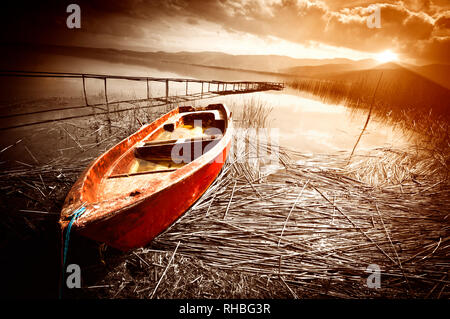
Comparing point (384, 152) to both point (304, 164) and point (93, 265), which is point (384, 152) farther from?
point (93, 265)

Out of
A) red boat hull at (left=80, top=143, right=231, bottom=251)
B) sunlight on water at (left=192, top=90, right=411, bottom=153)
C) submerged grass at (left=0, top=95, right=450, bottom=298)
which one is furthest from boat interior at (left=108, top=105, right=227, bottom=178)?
sunlight on water at (left=192, top=90, right=411, bottom=153)

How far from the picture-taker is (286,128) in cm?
800

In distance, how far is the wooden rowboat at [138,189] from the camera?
1783 millimetres

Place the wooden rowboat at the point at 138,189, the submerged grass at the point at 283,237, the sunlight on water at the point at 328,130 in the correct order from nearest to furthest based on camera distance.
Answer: the wooden rowboat at the point at 138,189 → the submerged grass at the point at 283,237 → the sunlight on water at the point at 328,130

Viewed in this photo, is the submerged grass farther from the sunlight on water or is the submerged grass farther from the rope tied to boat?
the sunlight on water

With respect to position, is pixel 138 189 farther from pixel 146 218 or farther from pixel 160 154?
pixel 160 154

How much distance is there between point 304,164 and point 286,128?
344cm

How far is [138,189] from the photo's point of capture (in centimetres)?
207

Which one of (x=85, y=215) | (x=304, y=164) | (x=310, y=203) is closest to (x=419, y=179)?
(x=304, y=164)

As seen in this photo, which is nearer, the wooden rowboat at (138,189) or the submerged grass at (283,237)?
the wooden rowboat at (138,189)

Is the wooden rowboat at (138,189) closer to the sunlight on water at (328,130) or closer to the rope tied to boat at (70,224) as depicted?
the rope tied to boat at (70,224)

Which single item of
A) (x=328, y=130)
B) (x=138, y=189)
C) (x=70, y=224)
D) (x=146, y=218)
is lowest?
(x=146, y=218)

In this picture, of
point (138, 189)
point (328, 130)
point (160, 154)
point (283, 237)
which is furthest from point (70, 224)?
point (328, 130)

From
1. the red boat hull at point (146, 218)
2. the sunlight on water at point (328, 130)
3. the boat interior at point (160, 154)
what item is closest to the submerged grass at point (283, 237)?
the red boat hull at point (146, 218)
